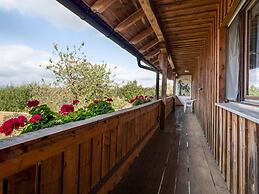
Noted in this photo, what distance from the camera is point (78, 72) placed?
766 cm

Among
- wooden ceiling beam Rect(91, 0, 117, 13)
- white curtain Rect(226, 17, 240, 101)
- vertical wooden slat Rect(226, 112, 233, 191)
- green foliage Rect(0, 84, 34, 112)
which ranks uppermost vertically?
wooden ceiling beam Rect(91, 0, 117, 13)

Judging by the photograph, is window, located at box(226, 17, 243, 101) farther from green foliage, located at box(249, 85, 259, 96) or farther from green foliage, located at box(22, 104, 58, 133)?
green foliage, located at box(22, 104, 58, 133)

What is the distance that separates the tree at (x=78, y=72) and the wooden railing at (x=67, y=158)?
4697 millimetres

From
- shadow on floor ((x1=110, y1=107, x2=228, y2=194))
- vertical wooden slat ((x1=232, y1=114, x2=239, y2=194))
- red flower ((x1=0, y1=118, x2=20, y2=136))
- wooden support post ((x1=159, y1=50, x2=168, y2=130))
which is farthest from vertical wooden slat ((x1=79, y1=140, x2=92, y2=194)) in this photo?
wooden support post ((x1=159, y1=50, x2=168, y2=130))

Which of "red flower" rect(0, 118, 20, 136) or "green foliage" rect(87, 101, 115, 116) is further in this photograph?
"green foliage" rect(87, 101, 115, 116)

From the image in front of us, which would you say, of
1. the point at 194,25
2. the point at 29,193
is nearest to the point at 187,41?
the point at 194,25

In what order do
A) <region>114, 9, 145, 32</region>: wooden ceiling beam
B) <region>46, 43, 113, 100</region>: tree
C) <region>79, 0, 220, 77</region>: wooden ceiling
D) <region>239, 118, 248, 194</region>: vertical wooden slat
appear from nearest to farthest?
<region>239, 118, 248, 194</region>: vertical wooden slat < <region>79, 0, 220, 77</region>: wooden ceiling < <region>114, 9, 145, 32</region>: wooden ceiling beam < <region>46, 43, 113, 100</region>: tree

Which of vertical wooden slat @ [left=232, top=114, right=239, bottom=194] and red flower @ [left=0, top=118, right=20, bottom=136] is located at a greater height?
red flower @ [left=0, top=118, right=20, bottom=136]

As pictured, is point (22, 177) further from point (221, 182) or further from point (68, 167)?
point (221, 182)

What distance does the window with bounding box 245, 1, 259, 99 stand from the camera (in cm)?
215

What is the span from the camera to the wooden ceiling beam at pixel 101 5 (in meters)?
2.71

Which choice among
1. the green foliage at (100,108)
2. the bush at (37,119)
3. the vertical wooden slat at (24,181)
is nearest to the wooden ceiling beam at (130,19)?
the green foliage at (100,108)

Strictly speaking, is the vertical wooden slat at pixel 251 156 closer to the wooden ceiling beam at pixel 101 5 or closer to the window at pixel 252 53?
the window at pixel 252 53

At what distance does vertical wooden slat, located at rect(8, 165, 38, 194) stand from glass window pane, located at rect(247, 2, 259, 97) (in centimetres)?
194
